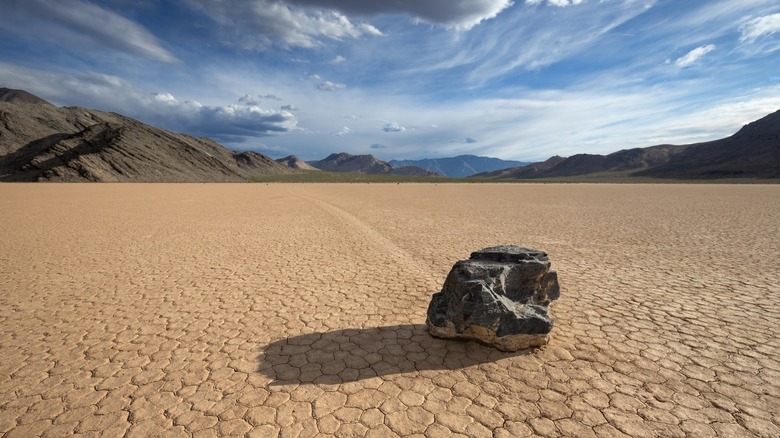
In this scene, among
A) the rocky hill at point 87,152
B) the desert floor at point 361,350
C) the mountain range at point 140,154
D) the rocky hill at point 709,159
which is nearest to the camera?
the desert floor at point 361,350

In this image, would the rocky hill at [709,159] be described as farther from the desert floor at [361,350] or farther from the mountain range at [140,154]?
the desert floor at [361,350]

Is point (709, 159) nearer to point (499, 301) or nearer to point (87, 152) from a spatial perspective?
point (499, 301)

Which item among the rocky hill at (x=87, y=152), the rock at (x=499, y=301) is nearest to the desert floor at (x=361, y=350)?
the rock at (x=499, y=301)

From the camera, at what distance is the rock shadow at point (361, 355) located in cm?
445

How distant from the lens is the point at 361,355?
4.88 m

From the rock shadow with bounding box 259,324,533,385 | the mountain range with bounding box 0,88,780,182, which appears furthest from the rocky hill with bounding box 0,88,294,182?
the rock shadow with bounding box 259,324,533,385

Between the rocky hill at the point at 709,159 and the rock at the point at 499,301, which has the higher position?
the rocky hill at the point at 709,159

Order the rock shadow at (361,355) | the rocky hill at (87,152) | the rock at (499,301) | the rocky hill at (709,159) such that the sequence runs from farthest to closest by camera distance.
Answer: the rocky hill at (709,159) < the rocky hill at (87,152) < the rock at (499,301) < the rock shadow at (361,355)

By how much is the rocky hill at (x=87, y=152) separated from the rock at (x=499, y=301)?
265 feet

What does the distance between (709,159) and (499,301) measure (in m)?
173

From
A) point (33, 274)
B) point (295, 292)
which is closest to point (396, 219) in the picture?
point (295, 292)

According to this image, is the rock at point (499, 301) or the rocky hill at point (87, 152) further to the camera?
the rocky hill at point (87, 152)

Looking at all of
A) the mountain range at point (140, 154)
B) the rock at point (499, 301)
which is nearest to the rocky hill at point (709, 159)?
the mountain range at point (140, 154)

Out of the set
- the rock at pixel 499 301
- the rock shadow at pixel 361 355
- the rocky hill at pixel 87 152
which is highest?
the rocky hill at pixel 87 152
